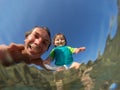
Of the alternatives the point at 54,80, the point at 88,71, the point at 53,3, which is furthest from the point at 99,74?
the point at 53,3

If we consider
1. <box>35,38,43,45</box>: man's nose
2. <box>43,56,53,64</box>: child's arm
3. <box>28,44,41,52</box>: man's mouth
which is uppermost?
<box>35,38,43,45</box>: man's nose

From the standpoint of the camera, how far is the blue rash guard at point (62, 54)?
62.7 inches

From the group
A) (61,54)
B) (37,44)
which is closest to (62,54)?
(61,54)

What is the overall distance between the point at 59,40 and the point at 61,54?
0.20 feet

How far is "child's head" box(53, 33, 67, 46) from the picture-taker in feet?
5.20

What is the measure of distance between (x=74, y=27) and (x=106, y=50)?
15cm

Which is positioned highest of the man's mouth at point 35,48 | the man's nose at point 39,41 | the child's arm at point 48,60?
the man's nose at point 39,41

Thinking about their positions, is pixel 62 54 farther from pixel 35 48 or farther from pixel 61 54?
pixel 35 48

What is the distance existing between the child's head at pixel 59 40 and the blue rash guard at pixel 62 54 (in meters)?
0.02

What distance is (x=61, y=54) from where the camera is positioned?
63.4 inches

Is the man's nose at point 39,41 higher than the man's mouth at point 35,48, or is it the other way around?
the man's nose at point 39,41

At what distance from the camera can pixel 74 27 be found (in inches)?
64.3

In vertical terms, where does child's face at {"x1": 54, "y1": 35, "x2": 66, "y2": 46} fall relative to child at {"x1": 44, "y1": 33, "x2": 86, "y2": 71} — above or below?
above

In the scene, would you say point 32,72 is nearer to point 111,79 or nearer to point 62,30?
point 62,30
